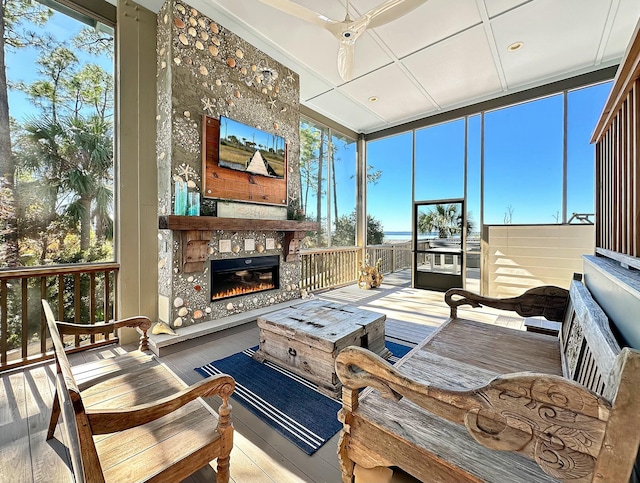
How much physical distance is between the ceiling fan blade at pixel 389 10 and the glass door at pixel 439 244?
146 inches

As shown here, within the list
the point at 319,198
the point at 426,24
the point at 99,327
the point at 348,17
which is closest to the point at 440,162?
the point at 319,198

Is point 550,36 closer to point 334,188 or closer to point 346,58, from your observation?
point 346,58

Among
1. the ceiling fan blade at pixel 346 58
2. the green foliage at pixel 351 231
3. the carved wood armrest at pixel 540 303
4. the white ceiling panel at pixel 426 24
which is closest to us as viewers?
the carved wood armrest at pixel 540 303

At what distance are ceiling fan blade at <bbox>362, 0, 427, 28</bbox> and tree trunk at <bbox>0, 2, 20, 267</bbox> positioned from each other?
3.25 metres

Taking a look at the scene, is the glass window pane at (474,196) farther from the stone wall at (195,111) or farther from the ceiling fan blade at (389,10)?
the stone wall at (195,111)

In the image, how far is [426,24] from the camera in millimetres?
3219

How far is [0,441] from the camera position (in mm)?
1611

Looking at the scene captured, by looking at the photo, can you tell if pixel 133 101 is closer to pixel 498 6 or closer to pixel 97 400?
pixel 97 400

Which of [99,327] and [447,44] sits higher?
[447,44]

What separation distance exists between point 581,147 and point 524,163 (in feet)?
2.34

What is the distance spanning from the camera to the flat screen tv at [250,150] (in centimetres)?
345

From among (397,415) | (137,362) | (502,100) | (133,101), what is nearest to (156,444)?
(137,362)

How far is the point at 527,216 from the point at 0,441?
21.1 ft

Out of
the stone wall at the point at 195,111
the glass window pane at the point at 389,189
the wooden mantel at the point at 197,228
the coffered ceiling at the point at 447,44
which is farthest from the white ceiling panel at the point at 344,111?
the wooden mantel at the point at 197,228
